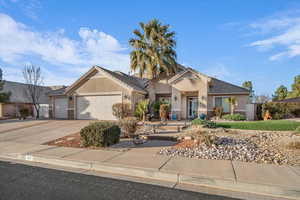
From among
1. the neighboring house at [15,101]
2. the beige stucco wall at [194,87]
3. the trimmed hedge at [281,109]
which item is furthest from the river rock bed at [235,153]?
the neighboring house at [15,101]

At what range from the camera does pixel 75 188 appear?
3.72 m

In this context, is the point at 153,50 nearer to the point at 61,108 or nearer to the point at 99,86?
the point at 99,86

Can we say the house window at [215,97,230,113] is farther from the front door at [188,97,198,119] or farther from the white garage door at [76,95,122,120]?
the white garage door at [76,95,122,120]

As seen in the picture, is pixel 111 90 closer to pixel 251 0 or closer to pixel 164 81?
pixel 164 81

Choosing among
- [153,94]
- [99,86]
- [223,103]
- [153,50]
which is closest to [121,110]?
[99,86]

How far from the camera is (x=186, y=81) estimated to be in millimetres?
16172

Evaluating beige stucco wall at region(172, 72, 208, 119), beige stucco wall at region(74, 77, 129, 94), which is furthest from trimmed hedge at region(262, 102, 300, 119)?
beige stucco wall at region(74, 77, 129, 94)

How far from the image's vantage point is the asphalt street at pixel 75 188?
3377 mm

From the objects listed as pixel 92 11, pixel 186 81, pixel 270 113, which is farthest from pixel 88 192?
pixel 270 113

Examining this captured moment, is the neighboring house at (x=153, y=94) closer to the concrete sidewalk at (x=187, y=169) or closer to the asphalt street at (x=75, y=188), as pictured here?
the concrete sidewalk at (x=187, y=169)

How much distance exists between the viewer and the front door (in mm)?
17158

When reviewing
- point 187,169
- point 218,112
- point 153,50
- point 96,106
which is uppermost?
point 153,50

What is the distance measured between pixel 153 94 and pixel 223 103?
7.10 meters

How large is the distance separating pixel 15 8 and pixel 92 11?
436 cm
